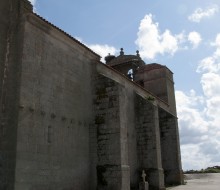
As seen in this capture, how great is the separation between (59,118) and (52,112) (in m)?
0.50

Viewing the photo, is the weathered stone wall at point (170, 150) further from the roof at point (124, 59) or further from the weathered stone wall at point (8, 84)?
the weathered stone wall at point (8, 84)

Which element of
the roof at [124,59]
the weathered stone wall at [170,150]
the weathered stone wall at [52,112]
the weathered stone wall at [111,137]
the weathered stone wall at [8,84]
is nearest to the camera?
the weathered stone wall at [8,84]

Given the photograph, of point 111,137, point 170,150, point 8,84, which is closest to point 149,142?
point 170,150

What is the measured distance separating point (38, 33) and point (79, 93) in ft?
10.8

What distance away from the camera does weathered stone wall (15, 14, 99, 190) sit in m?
10.2

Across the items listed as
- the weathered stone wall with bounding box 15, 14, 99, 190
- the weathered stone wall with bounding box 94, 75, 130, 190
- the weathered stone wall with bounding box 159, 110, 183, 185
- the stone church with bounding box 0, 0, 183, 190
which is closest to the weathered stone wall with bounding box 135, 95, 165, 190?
the stone church with bounding box 0, 0, 183, 190

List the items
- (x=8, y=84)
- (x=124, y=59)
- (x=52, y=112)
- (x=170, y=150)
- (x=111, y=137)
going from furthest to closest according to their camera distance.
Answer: (x=124, y=59), (x=170, y=150), (x=111, y=137), (x=52, y=112), (x=8, y=84)

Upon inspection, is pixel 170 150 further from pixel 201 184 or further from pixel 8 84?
pixel 8 84

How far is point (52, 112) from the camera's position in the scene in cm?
1156

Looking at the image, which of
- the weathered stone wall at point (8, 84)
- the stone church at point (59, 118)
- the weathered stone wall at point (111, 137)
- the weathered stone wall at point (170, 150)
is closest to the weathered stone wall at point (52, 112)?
the stone church at point (59, 118)

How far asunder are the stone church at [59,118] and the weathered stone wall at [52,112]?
1.2 inches

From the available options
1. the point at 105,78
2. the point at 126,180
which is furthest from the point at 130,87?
the point at 126,180

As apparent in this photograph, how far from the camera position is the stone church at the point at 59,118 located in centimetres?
1005

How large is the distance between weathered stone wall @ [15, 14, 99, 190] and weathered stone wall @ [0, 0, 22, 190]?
8.3 inches
